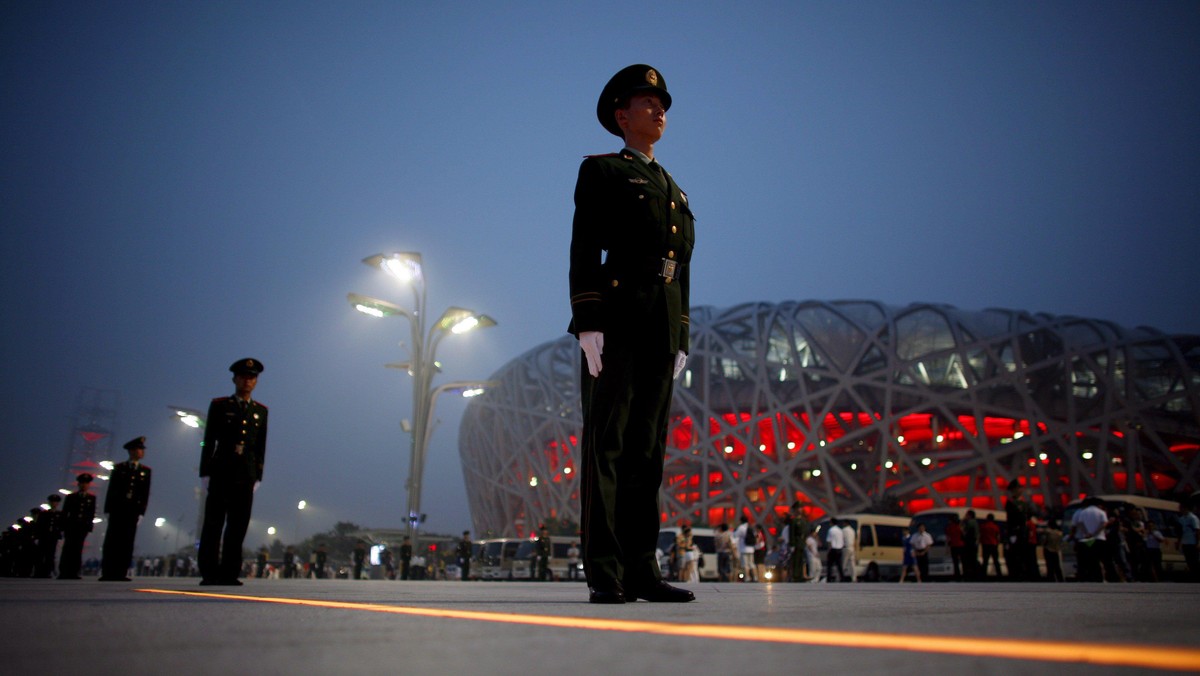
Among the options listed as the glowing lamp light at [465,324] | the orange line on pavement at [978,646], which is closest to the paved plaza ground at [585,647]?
the orange line on pavement at [978,646]

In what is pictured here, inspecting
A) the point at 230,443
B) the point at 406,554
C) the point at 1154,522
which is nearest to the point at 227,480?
the point at 230,443

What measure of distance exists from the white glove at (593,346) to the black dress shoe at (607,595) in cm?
94

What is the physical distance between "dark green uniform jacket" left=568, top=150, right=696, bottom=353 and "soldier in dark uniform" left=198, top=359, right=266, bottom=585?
4.33m

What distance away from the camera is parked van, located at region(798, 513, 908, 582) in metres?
26.3

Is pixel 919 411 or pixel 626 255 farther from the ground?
pixel 919 411

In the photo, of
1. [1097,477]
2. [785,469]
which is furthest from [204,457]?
[1097,477]

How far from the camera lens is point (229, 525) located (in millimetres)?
6801

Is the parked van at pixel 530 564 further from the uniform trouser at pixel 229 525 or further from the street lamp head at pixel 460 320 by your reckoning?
the uniform trouser at pixel 229 525

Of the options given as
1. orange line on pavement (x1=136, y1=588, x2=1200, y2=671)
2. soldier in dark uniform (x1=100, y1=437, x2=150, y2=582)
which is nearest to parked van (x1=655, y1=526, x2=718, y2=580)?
soldier in dark uniform (x1=100, y1=437, x2=150, y2=582)

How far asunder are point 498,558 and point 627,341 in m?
36.9

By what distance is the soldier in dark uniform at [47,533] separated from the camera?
15.5m

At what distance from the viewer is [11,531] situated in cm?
2158

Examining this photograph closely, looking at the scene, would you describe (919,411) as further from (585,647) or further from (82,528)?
(585,647)

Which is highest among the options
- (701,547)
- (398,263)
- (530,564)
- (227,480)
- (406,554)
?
(398,263)
